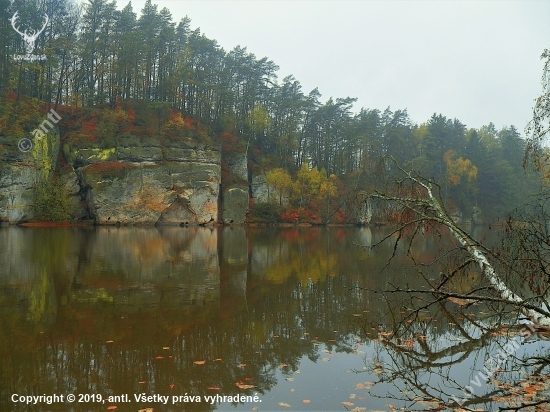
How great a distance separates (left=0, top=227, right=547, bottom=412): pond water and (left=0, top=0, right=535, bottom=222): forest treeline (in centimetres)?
2994

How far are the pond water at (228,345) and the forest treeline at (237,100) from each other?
29.9 metres

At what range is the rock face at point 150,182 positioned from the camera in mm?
42344

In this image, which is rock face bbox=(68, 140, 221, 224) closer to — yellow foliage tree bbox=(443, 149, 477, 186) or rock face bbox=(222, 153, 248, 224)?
rock face bbox=(222, 153, 248, 224)

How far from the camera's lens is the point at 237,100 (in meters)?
62.5

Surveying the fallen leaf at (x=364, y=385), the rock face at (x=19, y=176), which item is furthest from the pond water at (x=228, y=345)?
the rock face at (x=19, y=176)

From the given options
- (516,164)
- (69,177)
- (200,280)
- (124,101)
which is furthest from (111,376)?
(516,164)

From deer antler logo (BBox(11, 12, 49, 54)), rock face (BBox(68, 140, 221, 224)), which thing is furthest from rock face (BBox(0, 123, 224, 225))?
deer antler logo (BBox(11, 12, 49, 54))

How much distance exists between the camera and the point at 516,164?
78.7 metres

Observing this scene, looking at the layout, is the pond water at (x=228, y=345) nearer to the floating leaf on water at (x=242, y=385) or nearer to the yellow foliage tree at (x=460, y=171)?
the floating leaf on water at (x=242, y=385)

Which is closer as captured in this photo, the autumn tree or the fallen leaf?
the fallen leaf

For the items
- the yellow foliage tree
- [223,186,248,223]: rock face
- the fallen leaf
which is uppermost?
the yellow foliage tree

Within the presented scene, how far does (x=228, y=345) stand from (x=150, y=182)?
40.0 metres

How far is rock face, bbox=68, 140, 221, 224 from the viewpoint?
4234cm

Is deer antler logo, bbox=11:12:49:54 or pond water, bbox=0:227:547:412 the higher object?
deer antler logo, bbox=11:12:49:54
